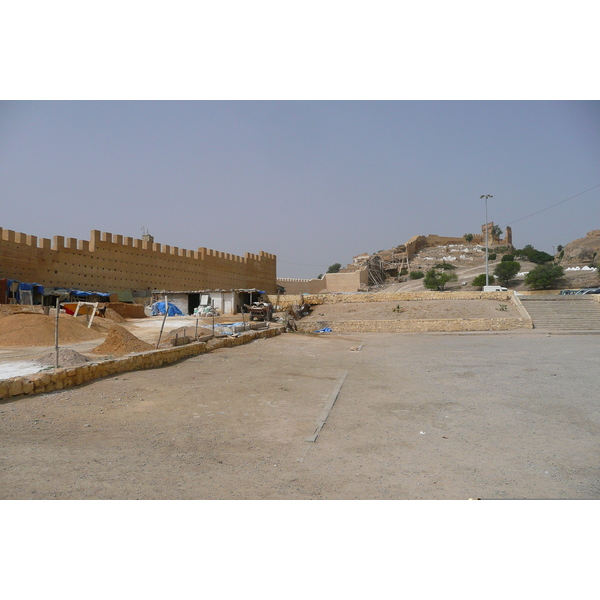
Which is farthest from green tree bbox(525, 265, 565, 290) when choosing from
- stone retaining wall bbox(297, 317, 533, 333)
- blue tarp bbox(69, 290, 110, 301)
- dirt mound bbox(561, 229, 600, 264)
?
blue tarp bbox(69, 290, 110, 301)

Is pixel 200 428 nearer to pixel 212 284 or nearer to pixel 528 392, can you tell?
pixel 528 392

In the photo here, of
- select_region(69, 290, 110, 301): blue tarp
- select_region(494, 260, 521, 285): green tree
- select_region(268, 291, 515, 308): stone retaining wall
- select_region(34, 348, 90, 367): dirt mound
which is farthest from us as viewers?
select_region(494, 260, 521, 285): green tree

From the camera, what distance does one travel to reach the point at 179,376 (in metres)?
6.85

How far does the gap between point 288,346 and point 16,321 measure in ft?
24.2

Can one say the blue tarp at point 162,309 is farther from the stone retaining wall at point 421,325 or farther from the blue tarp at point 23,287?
the stone retaining wall at point 421,325

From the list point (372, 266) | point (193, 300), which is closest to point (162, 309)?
point (193, 300)

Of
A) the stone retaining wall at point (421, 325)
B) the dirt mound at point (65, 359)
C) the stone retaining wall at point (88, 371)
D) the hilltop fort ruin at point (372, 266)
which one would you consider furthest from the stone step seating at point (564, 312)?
the hilltop fort ruin at point (372, 266)

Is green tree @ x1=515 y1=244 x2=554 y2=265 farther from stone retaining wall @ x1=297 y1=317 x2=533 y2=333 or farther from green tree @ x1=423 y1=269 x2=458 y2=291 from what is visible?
stone retaining wall @ x1=297 y1=317 x2=533 y2=333

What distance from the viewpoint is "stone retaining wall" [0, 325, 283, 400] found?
16.3ft

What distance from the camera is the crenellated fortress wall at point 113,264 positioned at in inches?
907

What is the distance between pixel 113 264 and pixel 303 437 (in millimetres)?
27387

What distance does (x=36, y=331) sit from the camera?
10883 millimetres

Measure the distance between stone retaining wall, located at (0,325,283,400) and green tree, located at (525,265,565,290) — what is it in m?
39.0

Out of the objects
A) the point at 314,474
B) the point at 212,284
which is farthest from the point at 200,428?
the point at 212,284
